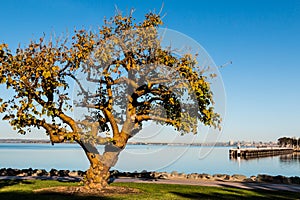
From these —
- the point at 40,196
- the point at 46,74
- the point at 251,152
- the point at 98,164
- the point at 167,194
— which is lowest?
the point at 167,194

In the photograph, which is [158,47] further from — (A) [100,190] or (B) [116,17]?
(A) [100,190]

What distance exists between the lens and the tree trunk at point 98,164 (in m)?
18.5

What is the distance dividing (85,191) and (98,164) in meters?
1.38

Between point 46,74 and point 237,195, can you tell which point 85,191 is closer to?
point 46,74

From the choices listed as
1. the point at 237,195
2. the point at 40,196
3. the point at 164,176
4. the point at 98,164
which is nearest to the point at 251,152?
the point at 164,176

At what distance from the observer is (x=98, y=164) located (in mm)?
18609

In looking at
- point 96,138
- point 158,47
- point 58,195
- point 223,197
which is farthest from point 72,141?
point 223,197

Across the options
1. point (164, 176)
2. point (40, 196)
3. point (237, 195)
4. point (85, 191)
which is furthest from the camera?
point (164, 176)

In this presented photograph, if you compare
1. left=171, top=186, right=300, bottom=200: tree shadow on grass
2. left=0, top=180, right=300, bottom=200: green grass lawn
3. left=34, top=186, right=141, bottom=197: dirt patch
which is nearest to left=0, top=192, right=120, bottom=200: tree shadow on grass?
left=0, top=180, right=300, bottom=200: green grass lawn

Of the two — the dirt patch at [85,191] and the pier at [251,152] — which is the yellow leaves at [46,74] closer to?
the dirt patch at [85,191]

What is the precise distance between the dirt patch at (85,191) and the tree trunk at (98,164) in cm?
34

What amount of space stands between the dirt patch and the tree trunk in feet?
1.11

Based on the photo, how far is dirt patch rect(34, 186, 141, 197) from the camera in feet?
57.4

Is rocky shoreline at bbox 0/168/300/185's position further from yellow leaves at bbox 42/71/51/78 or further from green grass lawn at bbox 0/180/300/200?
yellow leaves at bbox 42/71/51/78
